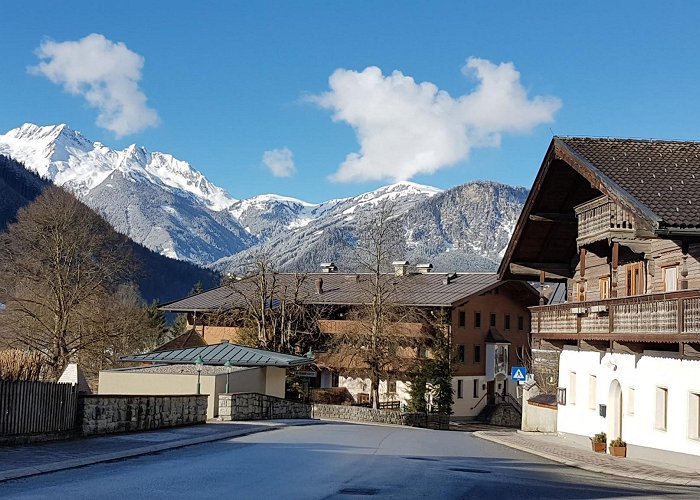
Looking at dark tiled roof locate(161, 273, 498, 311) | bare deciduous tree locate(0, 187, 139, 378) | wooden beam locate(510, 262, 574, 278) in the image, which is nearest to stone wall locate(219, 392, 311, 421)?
wooden beam locate(510, 262, 574, 278)

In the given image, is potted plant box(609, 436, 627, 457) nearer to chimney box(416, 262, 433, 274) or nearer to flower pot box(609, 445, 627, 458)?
flower pot box(609, 445, 627, 458)

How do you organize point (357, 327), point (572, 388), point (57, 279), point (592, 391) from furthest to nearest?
point (357, 327) < point (57, 279) < point (572, 388) < point (592, 391)

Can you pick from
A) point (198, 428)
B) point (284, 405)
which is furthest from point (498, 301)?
point (198, 428)

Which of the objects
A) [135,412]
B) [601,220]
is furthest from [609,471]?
[135,412]

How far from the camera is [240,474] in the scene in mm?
16516

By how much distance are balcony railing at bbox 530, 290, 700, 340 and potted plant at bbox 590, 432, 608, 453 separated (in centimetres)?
295

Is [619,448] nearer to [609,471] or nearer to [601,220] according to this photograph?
[609,471]

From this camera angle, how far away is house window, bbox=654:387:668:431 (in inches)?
923

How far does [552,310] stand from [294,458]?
1369cm

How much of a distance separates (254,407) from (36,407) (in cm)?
1471

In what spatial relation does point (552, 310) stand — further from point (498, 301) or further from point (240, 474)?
point (498, 301)

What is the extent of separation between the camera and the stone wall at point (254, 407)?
31719mm

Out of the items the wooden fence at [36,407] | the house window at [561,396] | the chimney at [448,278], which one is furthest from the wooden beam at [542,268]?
the chimney at [448,278]

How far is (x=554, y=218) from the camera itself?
31.9 metres
